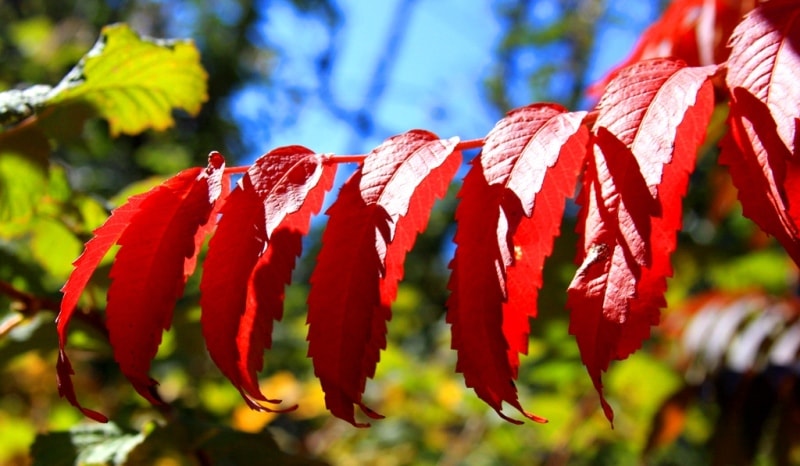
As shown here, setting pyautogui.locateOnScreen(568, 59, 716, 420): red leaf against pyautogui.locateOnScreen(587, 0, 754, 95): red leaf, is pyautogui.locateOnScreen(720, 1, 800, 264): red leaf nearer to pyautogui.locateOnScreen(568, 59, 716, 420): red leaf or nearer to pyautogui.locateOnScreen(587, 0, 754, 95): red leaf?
pyautogui.locateOnScreen(568, 59, 716, 420): red leaf

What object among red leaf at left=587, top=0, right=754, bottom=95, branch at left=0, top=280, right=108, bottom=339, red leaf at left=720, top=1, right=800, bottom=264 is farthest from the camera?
red leaf at left=587, top=0, right=754, bottom=95

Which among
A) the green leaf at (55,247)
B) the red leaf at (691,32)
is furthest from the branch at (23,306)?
the red leaf at (691,32)

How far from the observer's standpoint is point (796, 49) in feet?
1.78

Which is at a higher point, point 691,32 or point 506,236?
point 691,32


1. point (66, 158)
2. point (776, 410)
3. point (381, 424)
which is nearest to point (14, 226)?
point (776, 410)

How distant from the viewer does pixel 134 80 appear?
952 millimetres

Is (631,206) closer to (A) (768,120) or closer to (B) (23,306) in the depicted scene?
(A) (768,120)

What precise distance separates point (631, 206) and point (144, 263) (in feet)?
1.14

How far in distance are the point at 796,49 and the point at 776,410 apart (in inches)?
34.4

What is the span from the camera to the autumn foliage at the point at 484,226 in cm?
51

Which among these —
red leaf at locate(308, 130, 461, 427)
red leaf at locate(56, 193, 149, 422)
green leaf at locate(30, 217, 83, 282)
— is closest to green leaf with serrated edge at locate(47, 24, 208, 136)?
green leaf at locate(30, 217, 83, 282)

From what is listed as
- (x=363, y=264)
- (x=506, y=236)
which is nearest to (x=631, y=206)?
(x=506, y=236)

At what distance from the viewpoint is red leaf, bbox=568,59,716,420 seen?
50 cm

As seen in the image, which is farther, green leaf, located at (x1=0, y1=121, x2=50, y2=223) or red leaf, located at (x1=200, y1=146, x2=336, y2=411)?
green leaf, located at (x1=0, y1=121, x2=50, y2=223)
